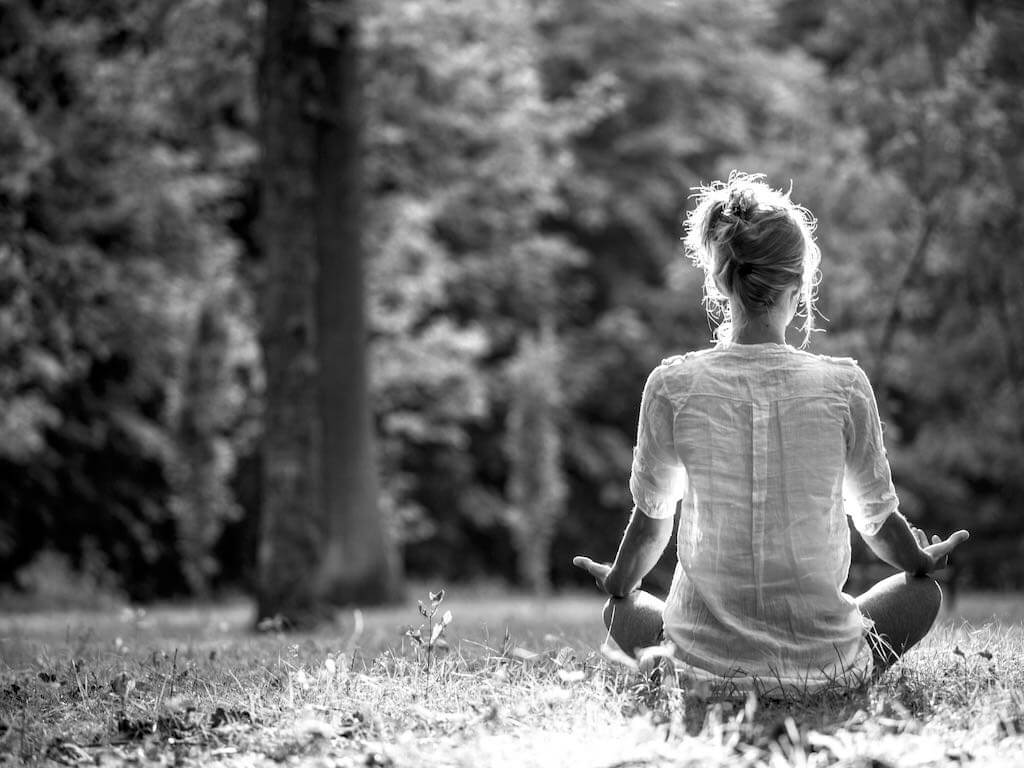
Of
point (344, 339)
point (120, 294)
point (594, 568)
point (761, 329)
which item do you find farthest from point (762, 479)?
point (120, 294)

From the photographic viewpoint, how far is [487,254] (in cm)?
2181

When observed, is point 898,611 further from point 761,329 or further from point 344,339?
point 344,339

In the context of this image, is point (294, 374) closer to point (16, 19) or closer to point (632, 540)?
point (16, 19)

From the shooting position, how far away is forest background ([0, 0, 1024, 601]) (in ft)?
39.5

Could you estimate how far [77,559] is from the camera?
17609 millimetres

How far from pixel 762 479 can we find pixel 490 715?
101 centimetres

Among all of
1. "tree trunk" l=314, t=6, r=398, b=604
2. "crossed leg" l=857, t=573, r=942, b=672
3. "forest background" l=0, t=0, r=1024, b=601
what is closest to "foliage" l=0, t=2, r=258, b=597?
"forest background" l=0, t=0, r=1024, b=601

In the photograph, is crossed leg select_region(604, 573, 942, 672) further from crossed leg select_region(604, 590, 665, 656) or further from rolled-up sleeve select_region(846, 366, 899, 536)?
rolled-up sleeve select_region(846, 366, 899, 536)

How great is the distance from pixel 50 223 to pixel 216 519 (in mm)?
4282

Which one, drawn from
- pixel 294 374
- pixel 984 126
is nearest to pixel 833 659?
pixel 294 374

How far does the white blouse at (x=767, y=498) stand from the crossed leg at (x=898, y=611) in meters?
0.18

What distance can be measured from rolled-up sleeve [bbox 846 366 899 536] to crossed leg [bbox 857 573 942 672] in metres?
0.26

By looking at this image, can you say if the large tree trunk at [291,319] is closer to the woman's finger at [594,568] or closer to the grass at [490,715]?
the grass at [490,715]

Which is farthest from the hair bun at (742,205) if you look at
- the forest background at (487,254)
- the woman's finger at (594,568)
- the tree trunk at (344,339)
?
the tree trunk at (344,339)
